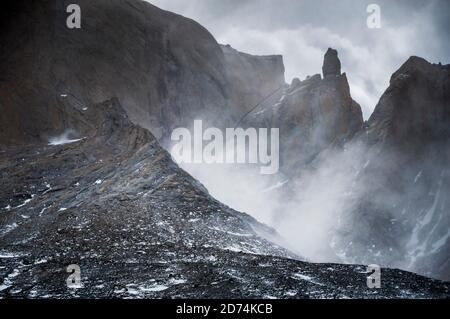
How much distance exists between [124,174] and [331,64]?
295 ft

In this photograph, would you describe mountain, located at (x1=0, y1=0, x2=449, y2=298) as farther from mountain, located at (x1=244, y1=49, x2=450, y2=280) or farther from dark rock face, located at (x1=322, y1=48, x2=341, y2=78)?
mountain, located at (x1=244, y1=49, x2=450, y2=280)

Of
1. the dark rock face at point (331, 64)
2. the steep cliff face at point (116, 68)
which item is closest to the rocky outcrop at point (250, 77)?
the steep cliff face at point (116, 68)

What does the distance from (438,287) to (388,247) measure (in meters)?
81.3

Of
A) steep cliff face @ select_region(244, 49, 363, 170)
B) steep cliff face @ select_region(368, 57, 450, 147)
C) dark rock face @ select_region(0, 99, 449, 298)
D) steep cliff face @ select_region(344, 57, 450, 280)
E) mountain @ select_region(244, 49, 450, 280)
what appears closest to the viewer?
dark rock face @ select_region(0, 99, 449, 298)

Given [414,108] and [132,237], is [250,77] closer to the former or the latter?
[414,108]

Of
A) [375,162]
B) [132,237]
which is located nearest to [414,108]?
[375,162]

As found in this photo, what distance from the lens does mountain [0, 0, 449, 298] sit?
24.4m

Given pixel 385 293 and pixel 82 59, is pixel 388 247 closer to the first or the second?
pixel 82 59

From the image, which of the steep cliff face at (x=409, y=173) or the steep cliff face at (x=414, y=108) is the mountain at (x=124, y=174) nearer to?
the steep cliff face at (x=414, y=108)

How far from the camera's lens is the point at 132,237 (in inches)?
1345

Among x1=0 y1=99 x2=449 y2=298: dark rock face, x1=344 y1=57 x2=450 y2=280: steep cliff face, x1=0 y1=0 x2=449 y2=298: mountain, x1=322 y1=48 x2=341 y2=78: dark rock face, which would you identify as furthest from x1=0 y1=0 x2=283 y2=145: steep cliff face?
x1=344 y1=57 x2=450 y2=280: steep cliff face

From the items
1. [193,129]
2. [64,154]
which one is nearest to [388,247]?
[193,129]

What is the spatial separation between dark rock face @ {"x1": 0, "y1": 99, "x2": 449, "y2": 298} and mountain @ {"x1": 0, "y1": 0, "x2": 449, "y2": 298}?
0.47ft
